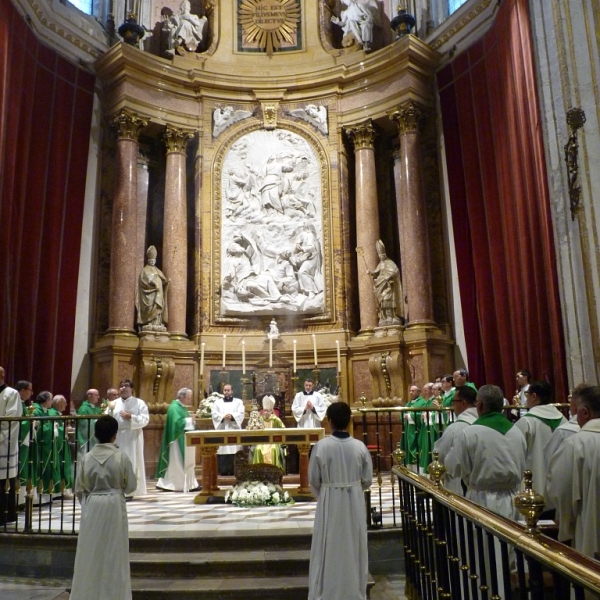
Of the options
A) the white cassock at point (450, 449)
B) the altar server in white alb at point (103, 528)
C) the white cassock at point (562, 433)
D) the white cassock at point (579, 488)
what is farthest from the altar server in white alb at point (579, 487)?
the altar server in white alb at point (103, 528)

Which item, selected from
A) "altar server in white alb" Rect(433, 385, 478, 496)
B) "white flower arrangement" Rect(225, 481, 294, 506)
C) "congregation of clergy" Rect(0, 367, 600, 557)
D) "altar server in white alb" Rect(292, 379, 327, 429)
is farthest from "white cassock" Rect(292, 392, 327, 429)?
"altar server in white alb" Rect(433, 385, 478, 496)

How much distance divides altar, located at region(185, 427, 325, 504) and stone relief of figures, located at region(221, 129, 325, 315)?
4.40 m

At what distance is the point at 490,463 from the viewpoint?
423 cm

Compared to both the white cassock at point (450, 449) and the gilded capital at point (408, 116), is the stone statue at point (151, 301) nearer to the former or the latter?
the gilded capital at point (408, 116)

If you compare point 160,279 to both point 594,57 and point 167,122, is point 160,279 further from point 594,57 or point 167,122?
point 594,57

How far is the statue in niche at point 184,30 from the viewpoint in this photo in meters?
13.4

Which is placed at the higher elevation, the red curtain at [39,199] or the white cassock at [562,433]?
the red curtain at [39,199]

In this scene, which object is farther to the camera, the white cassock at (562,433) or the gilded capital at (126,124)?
the gilded capital at (126,124)

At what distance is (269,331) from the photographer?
40.5 feet

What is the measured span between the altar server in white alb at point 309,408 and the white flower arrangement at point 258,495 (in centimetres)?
207

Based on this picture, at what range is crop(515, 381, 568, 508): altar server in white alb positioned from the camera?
16.4 feet

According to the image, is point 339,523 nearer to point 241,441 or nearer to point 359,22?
point 241,441

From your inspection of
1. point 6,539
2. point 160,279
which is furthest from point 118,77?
point 6,539

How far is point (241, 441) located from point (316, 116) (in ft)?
24.8
